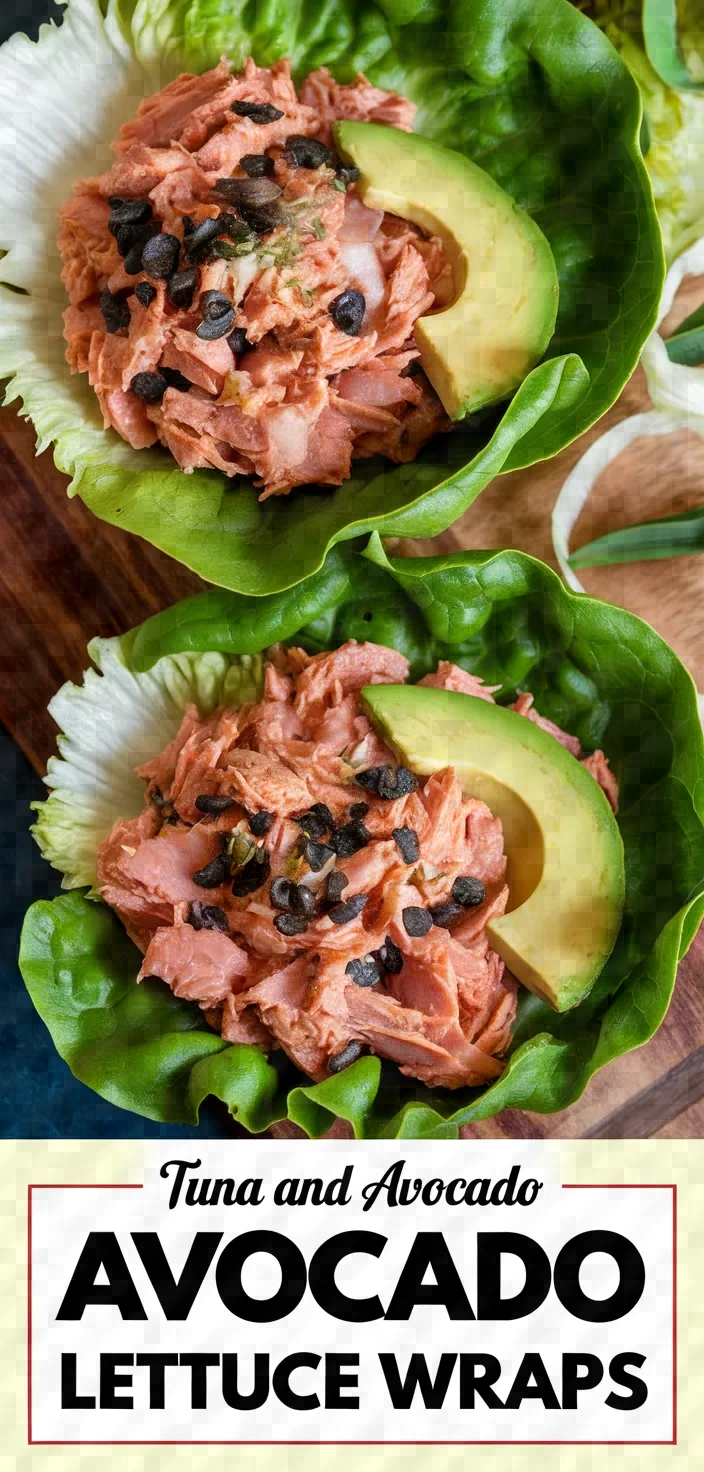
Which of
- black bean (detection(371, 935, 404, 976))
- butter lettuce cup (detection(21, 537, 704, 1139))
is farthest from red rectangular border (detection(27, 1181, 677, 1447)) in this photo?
black bean (detection(371, 935, 404, 976))

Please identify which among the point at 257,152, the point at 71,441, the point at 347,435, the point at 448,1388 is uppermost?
the point at 257,152

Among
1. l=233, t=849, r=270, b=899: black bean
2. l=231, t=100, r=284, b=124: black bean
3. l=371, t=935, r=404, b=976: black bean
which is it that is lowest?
l=371, t=935, r=404, b=976: black bean

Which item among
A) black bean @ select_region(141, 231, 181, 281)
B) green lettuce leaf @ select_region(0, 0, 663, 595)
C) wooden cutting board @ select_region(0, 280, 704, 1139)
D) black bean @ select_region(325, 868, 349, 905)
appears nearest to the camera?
black bean @ select_region(325, 868, 349, 905)

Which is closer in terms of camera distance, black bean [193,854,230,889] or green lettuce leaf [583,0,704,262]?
black bean [193,854,230,889]

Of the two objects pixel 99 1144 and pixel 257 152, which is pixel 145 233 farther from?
pixel 99 1144

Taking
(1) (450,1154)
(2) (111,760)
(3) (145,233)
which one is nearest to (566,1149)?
(1) (450,1154)

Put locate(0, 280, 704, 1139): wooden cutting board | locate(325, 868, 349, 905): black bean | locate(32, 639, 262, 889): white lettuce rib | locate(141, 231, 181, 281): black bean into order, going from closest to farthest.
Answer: locate(325, 868, 349, 905): black bean < locate(141, 231, 181, 281): black bean < locate(32, 639, 262, 889): white lettuce rib < locate(0, 280, 704, 1139): wooden cutting board

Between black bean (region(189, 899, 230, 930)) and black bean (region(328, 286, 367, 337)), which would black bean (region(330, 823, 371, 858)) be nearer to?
black bean (region(189, 899, 230, 930))

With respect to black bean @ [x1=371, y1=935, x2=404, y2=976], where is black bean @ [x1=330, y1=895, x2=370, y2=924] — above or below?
above
